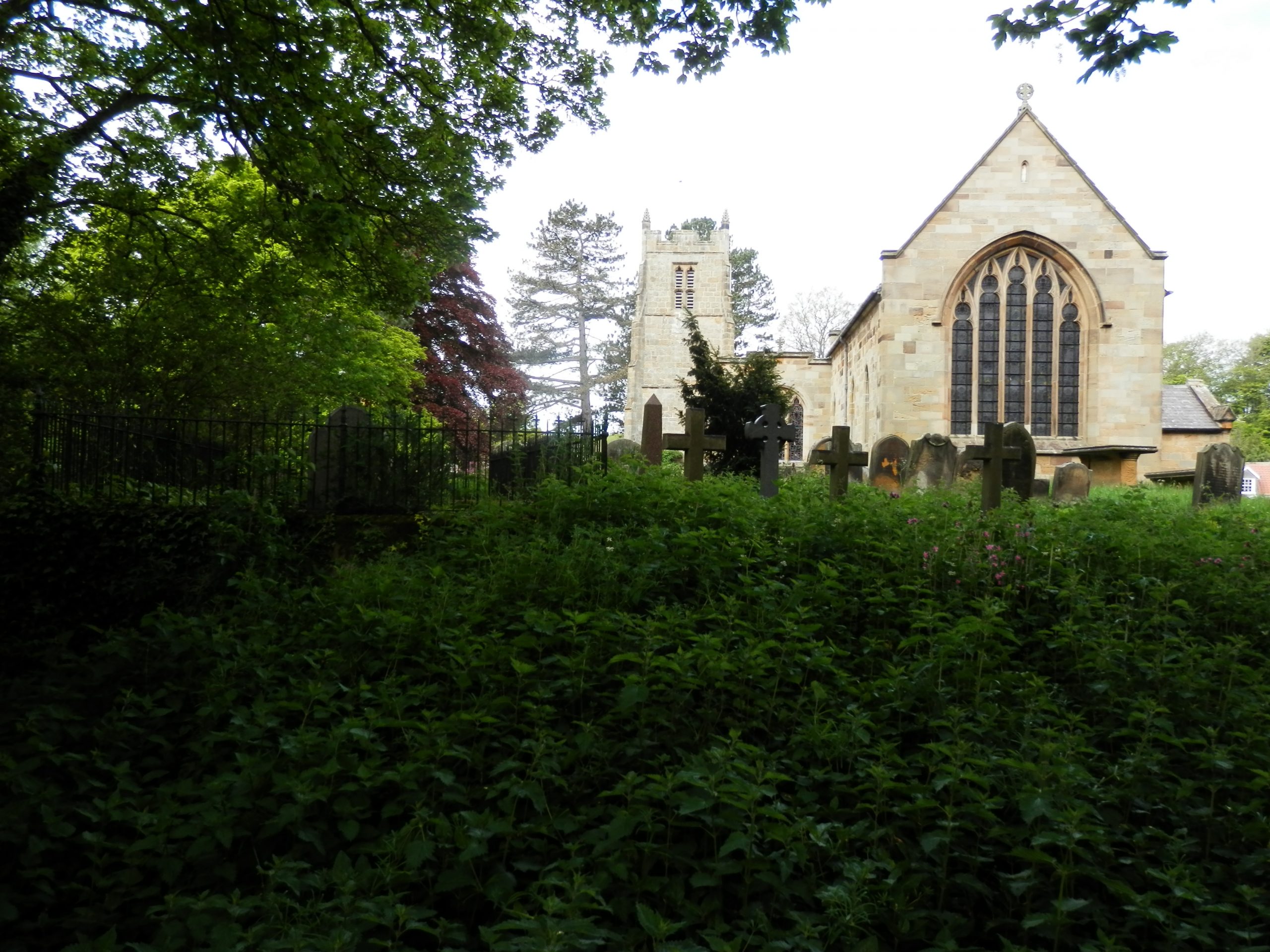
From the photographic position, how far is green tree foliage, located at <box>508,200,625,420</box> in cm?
5394

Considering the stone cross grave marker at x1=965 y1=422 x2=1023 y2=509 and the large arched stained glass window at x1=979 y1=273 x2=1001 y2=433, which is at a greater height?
the large arched stained glass window at x1=979 y1=273 x2=1001 y2=433

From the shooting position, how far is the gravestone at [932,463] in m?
12.8

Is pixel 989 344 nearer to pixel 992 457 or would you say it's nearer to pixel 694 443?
pixel 992 457

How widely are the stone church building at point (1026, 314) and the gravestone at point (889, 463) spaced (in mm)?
7766

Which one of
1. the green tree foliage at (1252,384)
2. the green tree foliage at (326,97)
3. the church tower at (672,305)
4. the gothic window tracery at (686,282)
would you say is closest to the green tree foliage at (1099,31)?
the green tree foliage at (326,97)

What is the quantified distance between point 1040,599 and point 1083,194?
18.4 m

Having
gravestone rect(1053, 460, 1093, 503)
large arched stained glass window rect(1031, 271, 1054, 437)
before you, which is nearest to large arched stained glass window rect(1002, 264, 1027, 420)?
large arched stained glass window rect(1031, 271, 1054, 437)

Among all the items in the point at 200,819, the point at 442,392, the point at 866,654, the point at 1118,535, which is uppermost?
the point at 442,392

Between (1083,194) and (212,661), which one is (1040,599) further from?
(1083,194)

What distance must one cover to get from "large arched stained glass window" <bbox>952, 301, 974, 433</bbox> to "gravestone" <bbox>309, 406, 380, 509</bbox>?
1611 centimetres

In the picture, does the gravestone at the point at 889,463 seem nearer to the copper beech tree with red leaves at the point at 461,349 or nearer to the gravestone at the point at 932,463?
the gravestone at the point at 932,463

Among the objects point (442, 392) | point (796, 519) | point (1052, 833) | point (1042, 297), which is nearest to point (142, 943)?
point (1052, 833)

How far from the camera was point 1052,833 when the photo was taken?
328 cm

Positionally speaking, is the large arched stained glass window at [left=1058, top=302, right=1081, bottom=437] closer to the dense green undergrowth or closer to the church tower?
the dense green undergrowth
